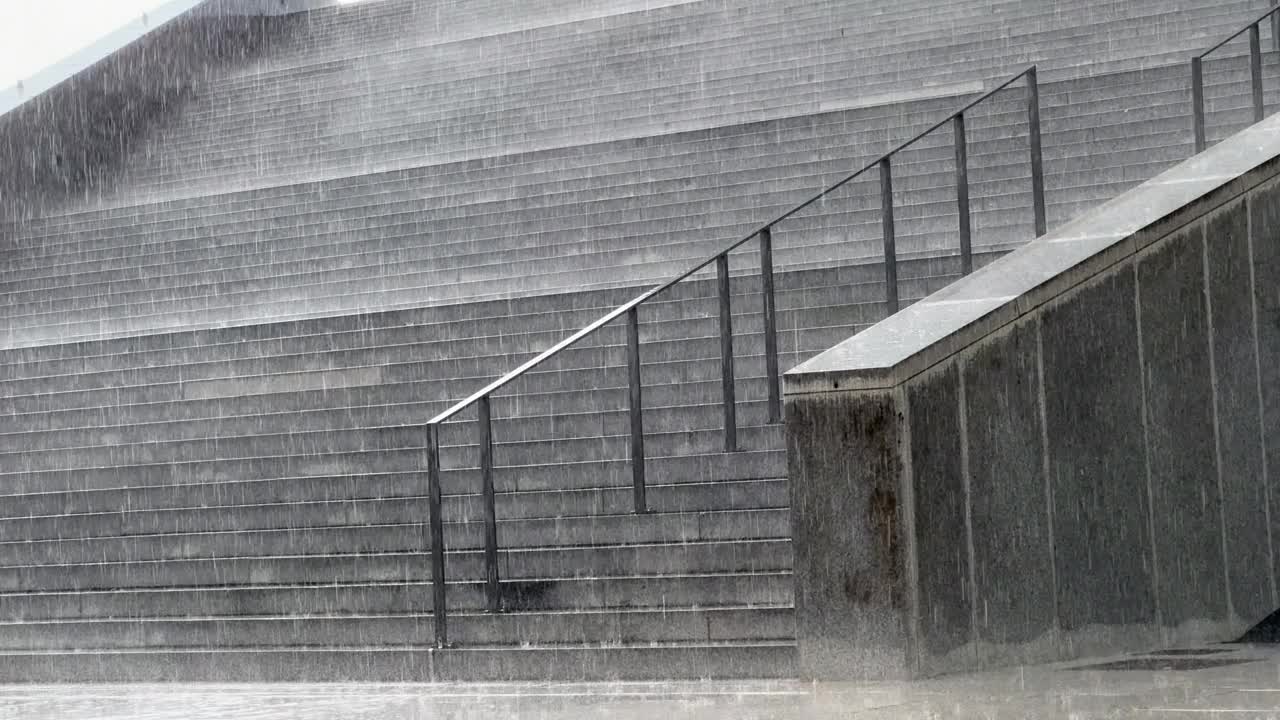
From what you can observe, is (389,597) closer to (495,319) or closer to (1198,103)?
(495,319)

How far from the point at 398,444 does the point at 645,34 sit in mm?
9446

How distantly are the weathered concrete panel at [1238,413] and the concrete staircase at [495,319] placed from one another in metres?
1.98

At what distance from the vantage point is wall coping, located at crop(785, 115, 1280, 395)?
6875mm

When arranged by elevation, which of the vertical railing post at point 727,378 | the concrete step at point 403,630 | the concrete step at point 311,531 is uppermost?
the vertical railing post at point 727,378

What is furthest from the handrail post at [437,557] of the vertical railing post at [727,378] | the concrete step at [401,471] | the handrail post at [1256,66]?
the handrail post at [1256,66]

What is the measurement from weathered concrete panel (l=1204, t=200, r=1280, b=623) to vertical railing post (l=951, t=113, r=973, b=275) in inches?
69.6

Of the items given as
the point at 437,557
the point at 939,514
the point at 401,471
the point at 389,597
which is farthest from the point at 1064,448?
the point at 401,471

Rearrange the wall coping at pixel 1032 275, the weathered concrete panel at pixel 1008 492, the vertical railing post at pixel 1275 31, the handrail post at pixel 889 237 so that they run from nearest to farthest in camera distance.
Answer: the wall coping at pixel 1032 275 < the weathered concrete panel at pixel 1008 492 < the handrail post at pixel 889 237 < the vertical railing post at pixel 1275 31

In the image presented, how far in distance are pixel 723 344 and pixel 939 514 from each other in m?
2.51

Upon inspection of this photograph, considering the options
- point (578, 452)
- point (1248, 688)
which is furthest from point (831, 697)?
point (578, 452)

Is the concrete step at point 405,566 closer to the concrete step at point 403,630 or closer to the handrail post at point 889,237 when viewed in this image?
the concrete step at point 403,630

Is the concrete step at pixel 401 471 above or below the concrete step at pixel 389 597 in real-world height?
above

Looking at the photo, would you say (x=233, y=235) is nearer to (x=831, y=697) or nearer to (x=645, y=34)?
(x=645, y=34)

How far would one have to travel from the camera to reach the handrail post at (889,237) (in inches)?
388
